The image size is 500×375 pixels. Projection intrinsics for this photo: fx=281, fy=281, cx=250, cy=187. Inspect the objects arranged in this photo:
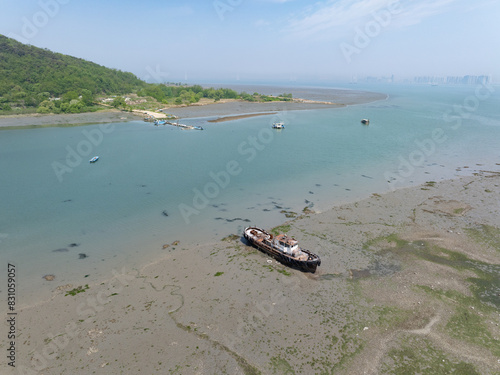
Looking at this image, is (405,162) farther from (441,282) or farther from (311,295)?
(311,295)

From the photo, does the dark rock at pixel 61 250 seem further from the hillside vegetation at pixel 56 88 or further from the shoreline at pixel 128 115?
the hillside vegetation at pixel 56 88

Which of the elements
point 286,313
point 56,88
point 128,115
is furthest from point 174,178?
point 56,88

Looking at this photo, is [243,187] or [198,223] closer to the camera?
[198,223]

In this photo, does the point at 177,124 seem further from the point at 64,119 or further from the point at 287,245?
the point at 287,245

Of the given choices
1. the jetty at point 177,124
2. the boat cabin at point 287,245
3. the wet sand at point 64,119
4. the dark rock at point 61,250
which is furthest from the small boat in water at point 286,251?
the wet sand at point 64,119

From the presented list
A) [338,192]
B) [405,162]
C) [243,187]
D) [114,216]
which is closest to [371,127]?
[405,162]
